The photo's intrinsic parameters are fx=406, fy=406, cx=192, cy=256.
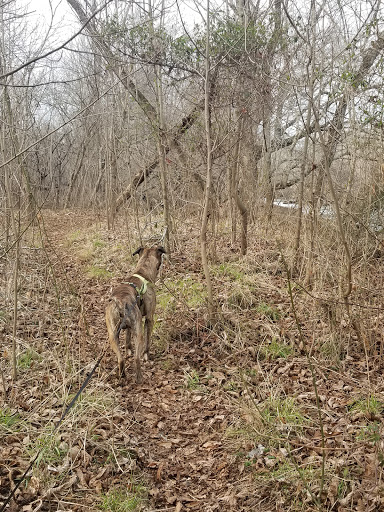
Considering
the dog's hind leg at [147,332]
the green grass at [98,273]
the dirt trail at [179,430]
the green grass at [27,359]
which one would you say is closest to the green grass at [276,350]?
the dirt trail at [179,430]

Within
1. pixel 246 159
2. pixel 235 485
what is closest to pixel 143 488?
pixel 235 485

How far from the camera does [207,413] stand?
4434 mm

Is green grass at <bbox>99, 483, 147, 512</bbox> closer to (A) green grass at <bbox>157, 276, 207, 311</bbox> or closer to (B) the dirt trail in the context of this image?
(B) the dirt trail

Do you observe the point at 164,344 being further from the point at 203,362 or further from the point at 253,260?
the point at 253,260

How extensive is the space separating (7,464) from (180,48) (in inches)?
286

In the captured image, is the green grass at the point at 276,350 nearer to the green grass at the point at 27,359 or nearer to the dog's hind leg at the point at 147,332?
the dog's hind leg at the point at 147,332

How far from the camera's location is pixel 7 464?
3287 mm

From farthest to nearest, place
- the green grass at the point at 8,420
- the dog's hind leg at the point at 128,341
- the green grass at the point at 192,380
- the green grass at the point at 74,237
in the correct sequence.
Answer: the green grass at the point at 74,237, the dog's hind leg at the point at 128,341, the green grass at the point at 192,380, the green grass at the point at 8,420

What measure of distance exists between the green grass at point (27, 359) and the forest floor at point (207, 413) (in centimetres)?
3

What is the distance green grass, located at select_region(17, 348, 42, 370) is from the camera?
5016 mm

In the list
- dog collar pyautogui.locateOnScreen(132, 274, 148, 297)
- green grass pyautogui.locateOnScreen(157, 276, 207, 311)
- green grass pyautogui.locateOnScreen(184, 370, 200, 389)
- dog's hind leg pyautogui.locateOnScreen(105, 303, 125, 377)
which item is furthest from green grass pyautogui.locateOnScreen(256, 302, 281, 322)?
dog's hind leg pyautogui.locateOnScreen(105, 303, 125, 377)

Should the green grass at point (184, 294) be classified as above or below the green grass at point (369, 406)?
above

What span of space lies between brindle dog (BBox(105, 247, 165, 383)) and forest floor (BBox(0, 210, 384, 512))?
1.22 ft

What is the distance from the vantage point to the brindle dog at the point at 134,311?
4.72 m
